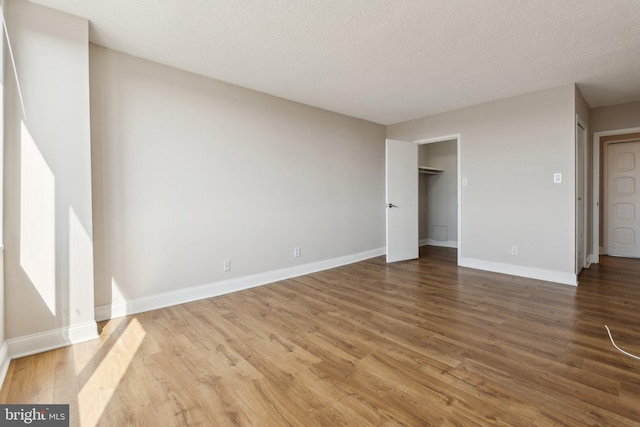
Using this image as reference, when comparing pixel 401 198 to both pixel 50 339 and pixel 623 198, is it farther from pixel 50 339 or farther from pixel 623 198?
pixel 50 339

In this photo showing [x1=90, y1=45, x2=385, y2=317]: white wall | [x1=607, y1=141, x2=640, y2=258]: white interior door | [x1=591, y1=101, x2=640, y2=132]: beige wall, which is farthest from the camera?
[x1=607, y1=141, x2=640, y2=258]: white interior door

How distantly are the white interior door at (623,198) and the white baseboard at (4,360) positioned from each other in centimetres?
787

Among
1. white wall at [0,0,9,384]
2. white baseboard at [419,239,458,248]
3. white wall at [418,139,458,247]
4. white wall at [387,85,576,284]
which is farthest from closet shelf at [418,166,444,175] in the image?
white wall at [0,0,9,384]

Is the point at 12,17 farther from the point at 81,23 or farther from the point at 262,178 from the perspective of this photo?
the point at 262,178

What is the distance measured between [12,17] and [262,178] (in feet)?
7.84

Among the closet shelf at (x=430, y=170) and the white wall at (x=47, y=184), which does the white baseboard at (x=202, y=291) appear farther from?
the closet shelf at (x=430, y=170)

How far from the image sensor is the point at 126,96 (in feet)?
9.00

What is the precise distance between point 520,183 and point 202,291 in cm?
428

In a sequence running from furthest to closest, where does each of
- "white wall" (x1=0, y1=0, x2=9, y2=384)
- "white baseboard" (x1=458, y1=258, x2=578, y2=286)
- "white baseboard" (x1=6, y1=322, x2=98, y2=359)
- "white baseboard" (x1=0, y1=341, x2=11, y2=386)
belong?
1. "white baseboard" (x1=458, y1=258, x2=578, y2=286)
2. "white baseboard" (x1=6, y1=322, x2=98, y2=359)
3. "white wall" (x1=0, y1=0, x2=9, y2=384)
4. "white baseboard" (x1=0, y1=341, x2=11, y2=386)

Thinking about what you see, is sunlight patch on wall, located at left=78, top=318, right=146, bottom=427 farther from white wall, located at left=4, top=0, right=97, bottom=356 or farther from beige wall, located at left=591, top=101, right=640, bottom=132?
beige wall, located at left=591, top=101, right=640, bottom=132

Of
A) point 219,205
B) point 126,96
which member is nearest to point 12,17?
point 126,96

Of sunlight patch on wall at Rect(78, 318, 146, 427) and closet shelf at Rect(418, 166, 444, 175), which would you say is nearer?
sunlight patch on wall at Rect(78, 318, 146, 427)

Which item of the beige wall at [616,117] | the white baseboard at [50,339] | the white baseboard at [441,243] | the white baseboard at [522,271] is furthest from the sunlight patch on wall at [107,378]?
the beige wall at [616,117]

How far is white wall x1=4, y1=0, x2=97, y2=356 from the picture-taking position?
203cm
